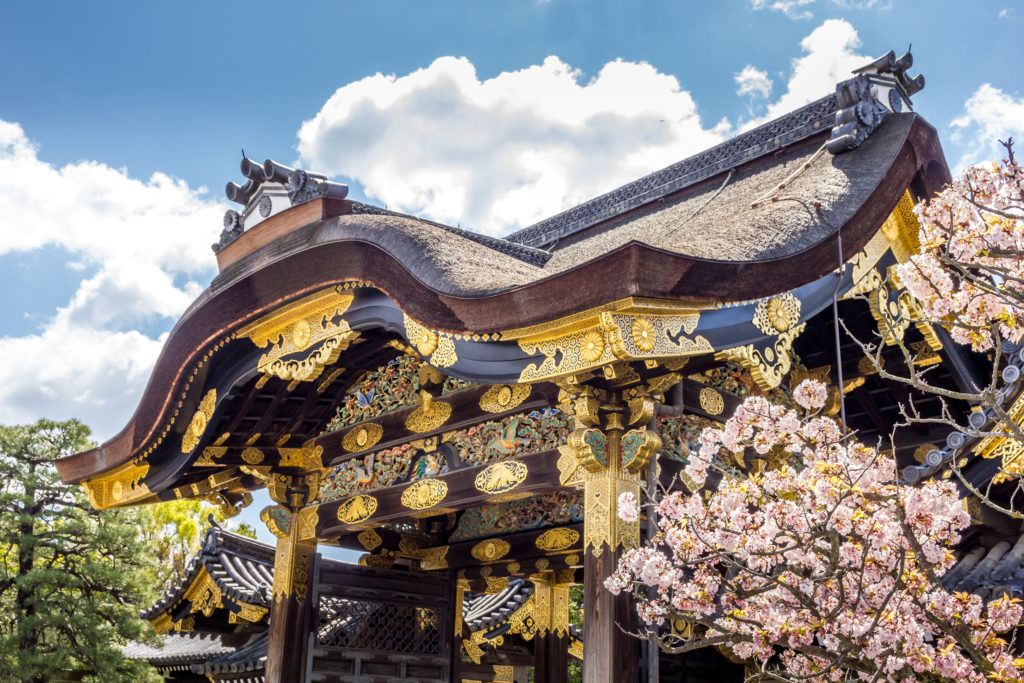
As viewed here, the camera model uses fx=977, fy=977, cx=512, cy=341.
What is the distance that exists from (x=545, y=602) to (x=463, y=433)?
392 centimetres

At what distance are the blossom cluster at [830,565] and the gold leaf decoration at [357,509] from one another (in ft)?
11.3

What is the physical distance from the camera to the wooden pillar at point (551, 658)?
34.3ft

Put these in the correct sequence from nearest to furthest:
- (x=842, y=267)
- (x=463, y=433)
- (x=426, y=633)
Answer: (x=842, y=267) → (x=463, y=433) → (x=426, y=633)

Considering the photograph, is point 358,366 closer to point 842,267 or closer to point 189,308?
point 189,308

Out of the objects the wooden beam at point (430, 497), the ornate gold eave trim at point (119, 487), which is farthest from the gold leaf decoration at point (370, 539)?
the ornate gold eave trim at point (119, 487)

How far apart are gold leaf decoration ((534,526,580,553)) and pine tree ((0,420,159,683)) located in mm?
6469

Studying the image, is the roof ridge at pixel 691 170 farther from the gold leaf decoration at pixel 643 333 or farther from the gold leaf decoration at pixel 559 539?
the gold leaf decoration at pixel 643 333

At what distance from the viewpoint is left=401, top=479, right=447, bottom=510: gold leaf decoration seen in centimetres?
718

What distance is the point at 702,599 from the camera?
4.93 metres

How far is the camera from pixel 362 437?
321 inches

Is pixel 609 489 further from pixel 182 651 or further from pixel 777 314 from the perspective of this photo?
pixel 182 651

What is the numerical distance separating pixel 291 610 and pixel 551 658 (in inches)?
130

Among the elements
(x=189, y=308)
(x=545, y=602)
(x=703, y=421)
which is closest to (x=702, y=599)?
(x=703, y=421)

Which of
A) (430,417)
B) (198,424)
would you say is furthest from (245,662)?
(430,417)
